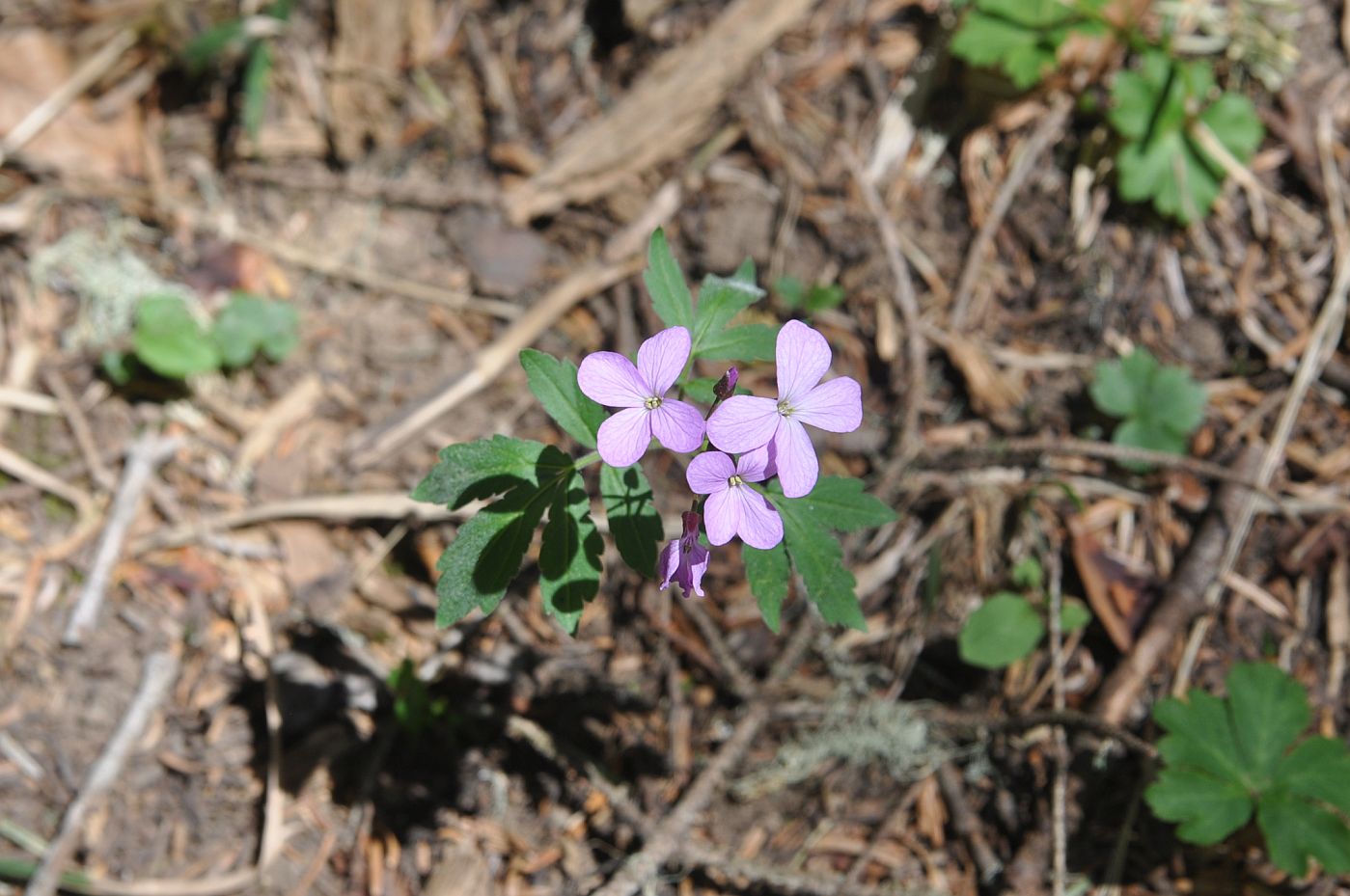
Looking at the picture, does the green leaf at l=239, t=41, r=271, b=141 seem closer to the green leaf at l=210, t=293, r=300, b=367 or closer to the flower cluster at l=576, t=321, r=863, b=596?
the green leaf at l=210, t=293, r=300, b=367

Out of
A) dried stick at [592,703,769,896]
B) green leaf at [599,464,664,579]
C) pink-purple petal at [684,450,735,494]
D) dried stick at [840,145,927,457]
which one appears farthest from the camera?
dried stick at [840,145,927,457]

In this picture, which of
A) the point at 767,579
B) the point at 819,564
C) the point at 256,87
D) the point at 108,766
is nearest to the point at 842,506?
the point at 819,564

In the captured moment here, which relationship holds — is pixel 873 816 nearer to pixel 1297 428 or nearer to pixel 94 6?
pixel 1297 428

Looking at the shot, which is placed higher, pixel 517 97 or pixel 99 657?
pixel 517 97

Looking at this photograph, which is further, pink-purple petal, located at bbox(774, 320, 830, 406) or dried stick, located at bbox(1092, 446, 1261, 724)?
dried stick, located at bbox(1092, 446, 1261, 724)

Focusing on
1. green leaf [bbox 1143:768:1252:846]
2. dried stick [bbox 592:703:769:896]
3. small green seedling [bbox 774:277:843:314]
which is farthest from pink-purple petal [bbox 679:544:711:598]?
small green seedling [bbox 774:277:843:314]

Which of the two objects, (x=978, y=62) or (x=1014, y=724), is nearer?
(x=1014, y=724)

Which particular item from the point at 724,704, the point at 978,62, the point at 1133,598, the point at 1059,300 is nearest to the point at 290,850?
the point at 724,704
